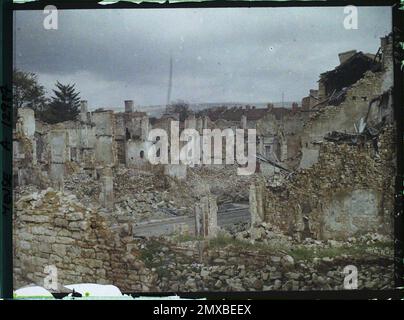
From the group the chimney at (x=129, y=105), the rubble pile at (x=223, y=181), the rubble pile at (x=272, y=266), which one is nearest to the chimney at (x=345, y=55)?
the rubble pile at (x=223, y=181)

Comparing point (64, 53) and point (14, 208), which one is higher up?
point (64, 53)

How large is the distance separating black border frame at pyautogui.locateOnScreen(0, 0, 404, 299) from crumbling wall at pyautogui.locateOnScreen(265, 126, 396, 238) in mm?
116

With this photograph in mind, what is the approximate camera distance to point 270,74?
5121 millimetres

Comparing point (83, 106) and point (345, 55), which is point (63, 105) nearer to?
point (83, 106)

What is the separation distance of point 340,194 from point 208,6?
198 cm

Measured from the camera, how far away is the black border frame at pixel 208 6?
16.6 ft

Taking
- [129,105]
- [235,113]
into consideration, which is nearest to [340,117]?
[235,113]

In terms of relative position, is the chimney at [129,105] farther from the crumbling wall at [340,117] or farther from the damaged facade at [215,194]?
the crumbling wall at [340,117]

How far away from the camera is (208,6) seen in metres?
5.05

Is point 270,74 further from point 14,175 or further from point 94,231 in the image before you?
point 14,175

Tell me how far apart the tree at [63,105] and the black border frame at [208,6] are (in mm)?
350

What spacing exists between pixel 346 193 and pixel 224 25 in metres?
1.80
